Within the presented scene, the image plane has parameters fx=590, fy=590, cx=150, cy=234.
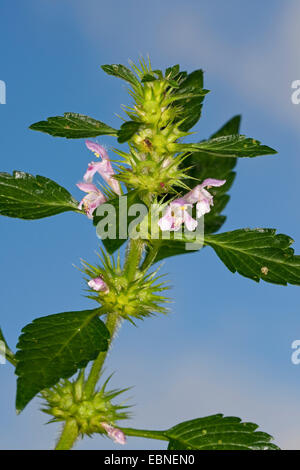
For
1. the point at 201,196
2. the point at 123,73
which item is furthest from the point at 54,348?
the point at 123,73

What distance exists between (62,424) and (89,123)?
1622mm

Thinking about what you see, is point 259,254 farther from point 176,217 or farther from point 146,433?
point 146,433

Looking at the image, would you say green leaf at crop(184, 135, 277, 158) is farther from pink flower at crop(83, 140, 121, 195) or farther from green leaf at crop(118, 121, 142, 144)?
pink flower at crop(83, 140, 121, 195)

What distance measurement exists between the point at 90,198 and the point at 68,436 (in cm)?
133

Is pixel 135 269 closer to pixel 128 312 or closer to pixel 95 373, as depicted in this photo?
pixel 128 312

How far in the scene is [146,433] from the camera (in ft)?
10.4

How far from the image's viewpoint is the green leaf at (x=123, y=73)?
10.4 feet

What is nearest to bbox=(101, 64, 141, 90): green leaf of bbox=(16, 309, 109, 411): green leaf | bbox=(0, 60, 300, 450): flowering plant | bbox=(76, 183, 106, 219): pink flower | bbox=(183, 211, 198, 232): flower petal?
bbox=(0, 60, 300, 450): flowering plant

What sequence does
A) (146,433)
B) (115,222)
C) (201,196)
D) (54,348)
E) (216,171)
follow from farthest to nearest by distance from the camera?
(216,171), (201,196), (146,433), (54,348), (115,222)

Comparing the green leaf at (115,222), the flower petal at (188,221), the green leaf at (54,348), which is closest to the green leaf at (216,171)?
the flower petal at (188,221)

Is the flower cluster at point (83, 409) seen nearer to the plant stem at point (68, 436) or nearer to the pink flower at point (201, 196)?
the plant stem at point (68, 436)

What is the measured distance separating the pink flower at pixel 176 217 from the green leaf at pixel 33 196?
60 cm

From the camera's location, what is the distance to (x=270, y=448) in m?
3.07
